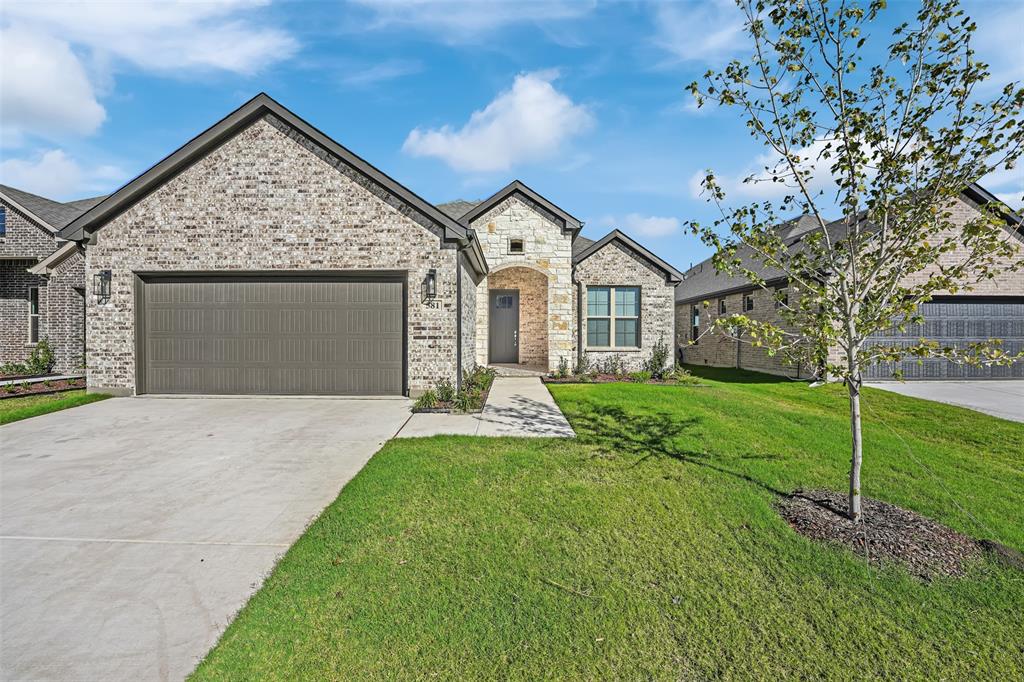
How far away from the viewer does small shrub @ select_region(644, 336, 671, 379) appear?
14.7 metres

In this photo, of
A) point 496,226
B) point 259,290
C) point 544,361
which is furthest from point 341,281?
point 544,361

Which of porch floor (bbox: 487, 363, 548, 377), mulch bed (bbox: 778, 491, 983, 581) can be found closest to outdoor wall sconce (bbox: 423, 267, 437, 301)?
porch floor (bbox: 487, 363, 548, 377)

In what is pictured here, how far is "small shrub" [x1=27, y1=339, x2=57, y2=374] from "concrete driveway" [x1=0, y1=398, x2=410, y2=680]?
9022 mm

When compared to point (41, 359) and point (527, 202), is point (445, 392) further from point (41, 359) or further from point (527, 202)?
point (41, 359)

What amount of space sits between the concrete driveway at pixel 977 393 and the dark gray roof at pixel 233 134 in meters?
11.9

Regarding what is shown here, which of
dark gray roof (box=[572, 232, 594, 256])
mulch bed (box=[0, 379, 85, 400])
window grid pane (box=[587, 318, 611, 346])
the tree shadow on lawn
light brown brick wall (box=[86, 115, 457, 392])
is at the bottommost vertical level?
the tree shadow on lawn

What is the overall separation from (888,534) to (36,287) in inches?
896

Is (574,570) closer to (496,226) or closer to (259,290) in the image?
(259,290)

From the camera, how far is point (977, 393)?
11.7 metres

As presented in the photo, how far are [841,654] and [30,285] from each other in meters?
22.5

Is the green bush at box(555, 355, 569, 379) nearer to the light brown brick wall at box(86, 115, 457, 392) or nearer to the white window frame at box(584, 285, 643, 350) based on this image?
the white window frame at box(584, 285, 643, 350)

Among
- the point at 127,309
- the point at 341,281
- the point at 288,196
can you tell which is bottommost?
the point at 127,309

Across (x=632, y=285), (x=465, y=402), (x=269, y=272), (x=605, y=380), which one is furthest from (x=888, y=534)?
(x=632, y=285)

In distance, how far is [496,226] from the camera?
1425 centimetres
